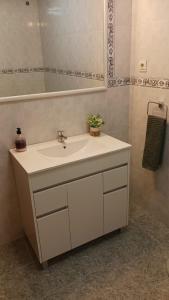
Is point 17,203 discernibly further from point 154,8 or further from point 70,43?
point 154,8

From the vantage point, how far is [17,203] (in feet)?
6.37

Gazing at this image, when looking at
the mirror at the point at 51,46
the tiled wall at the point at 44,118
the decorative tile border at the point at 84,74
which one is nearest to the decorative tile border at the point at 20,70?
the mirror at the point at 51,46

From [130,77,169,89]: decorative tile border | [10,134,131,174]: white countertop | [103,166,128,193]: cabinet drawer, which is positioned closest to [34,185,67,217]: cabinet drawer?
[10,134,131,174]: white countertop

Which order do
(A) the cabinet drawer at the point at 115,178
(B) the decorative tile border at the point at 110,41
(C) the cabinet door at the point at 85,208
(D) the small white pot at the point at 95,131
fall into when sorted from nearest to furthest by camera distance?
1. (C) the cabinet door at the point at 85,208
2. (A) the cabinet drawer at the point at 115,178
3. (B) the decorative tile border at the point at 110,41
4. (D) the small white pot at the point at 95,131

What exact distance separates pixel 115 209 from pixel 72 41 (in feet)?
4.51

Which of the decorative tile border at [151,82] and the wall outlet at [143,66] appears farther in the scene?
the wall outlet at [143,66]

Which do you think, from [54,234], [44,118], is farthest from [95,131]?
[54,234]

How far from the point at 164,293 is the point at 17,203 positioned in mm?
1187

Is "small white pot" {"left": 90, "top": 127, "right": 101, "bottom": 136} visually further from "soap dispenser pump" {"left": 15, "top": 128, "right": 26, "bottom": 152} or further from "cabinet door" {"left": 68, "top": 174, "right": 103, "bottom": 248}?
"soap dispenser pump" {"left": 15, "top": 128, "right": 26, "bottom": 152}

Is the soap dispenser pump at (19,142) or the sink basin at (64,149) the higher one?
the soap dispenser pump at (19,142)

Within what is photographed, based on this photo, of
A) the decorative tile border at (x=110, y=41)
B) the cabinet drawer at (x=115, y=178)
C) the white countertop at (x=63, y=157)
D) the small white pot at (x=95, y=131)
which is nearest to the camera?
the white countertop at (x=63, y=157)

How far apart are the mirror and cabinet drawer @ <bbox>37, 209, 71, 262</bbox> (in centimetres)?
89

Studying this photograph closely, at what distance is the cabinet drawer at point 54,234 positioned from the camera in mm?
1620

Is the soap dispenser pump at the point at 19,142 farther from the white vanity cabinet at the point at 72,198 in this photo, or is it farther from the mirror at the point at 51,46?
the mirror at the point at 51,46
